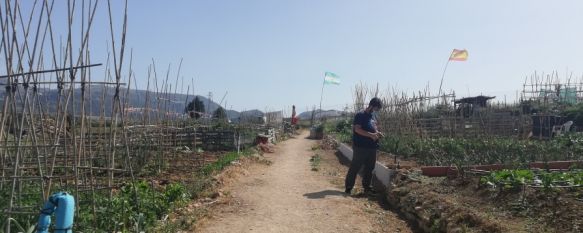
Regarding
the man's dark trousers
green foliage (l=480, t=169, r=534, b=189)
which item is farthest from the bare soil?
the man's dark trousers

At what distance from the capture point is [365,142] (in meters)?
8.41

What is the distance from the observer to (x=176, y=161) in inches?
500

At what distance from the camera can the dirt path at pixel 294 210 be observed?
6.09 metres

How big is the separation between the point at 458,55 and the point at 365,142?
10.2 m

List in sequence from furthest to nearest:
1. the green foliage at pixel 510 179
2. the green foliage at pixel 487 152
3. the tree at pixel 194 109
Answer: the tree at pixel 194 109 → the green foliage at pixel 487 152 → the green foliage at pixel 510 179

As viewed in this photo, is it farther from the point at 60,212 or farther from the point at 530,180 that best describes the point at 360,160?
the point at 60,212

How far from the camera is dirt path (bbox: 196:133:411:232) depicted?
609 cm

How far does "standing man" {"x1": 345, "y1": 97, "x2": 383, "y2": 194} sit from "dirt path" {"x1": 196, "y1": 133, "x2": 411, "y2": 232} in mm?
476

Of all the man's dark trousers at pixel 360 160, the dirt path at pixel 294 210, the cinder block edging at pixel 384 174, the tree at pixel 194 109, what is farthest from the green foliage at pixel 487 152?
the tree at pixel 194 109

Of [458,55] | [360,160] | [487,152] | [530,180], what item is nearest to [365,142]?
[360,160]

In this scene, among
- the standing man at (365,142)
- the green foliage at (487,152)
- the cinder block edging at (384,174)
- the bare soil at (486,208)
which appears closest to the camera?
the bare soil at (486,208)

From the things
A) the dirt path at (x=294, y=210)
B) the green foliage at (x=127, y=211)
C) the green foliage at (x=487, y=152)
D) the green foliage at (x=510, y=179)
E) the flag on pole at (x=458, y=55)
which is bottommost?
the dirt path at (x=294, y=210)

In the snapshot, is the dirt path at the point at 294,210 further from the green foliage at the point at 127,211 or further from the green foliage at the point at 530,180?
the green foliage at the point at 530,180

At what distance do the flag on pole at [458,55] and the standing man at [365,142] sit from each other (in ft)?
32.5
